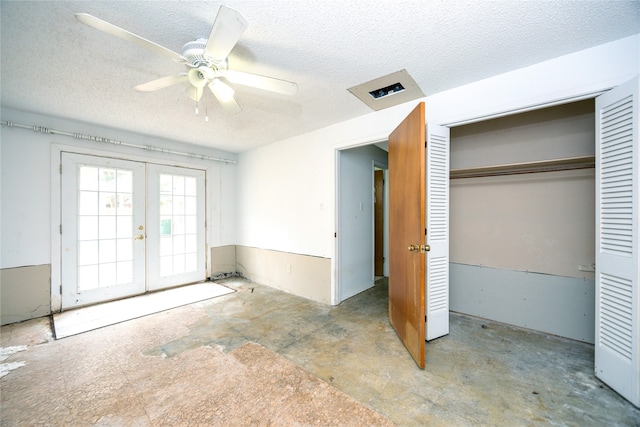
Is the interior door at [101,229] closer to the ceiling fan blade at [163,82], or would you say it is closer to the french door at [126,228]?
the french door at [126,228]

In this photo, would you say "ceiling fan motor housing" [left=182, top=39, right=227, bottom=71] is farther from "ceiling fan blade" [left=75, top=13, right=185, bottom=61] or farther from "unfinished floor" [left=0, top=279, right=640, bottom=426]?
"unfinished floor" [left=0, top=279, right=640, bottom=426]

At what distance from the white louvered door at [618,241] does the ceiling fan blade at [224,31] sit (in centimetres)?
238

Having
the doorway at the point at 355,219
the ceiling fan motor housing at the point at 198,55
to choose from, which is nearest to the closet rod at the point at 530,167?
the doorway at the point at 355,219

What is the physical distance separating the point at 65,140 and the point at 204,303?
2728mm

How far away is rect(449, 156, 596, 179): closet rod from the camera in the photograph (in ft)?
7.19

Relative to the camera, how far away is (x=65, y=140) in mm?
3125

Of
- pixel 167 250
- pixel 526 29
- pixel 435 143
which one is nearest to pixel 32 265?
pixel 167 250

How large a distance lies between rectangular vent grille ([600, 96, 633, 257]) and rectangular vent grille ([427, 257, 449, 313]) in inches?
43.0

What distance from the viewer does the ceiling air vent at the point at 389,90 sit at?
220cm

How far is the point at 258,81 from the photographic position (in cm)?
169

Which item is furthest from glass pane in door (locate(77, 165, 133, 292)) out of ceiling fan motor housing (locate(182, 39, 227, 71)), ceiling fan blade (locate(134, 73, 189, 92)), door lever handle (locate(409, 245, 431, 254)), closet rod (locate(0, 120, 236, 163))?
door lever handle (locate(409, 245, 431, 254))

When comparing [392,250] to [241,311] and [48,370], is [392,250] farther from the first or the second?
[48,370]

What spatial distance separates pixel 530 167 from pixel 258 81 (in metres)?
2.68

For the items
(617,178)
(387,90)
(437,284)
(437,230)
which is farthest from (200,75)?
(617,178)
